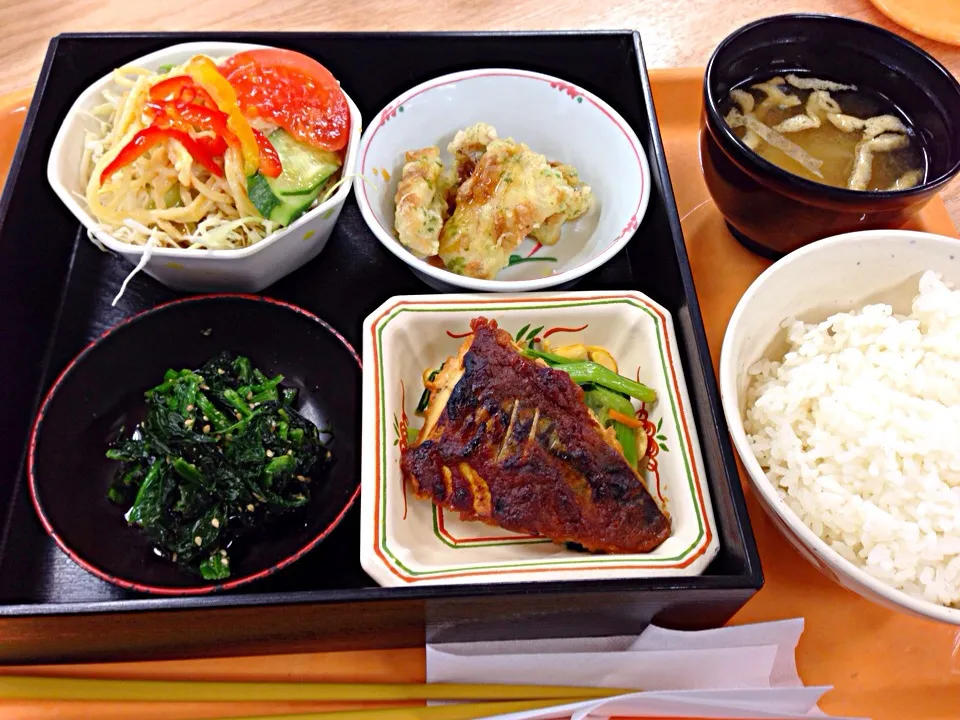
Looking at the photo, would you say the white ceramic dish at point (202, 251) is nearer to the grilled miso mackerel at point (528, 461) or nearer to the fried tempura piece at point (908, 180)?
the grilled miso mackerel at point (528, 461)

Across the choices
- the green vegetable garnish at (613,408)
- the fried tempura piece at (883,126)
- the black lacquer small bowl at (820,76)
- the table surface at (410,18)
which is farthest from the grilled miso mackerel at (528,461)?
the table surface at (410,18)

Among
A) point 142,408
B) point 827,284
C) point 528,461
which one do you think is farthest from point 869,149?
point 142,408

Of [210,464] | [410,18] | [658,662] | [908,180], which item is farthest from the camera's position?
[410,18]

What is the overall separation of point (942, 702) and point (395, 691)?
3.24 ft

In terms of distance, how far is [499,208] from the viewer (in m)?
1.65

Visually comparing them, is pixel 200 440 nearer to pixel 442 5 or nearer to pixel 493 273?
pixel 493 273

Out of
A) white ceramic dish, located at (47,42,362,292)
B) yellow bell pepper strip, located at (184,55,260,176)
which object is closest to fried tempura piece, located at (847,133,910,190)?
white ceramic dish, located at (47,42,362,292)

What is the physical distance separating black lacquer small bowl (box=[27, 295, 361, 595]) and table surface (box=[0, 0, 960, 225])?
1135 mm

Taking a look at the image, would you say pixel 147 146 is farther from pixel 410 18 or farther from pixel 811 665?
pixel 811 665

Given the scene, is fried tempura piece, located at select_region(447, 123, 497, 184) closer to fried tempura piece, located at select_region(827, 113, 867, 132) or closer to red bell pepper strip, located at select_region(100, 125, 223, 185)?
red bell pepper strip, located at select_region(100, 125, 223, 185)

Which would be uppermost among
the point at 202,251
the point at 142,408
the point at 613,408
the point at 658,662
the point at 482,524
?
the point at 202,251

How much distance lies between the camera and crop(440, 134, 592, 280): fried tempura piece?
5.37 feet

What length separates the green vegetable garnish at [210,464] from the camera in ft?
4.33

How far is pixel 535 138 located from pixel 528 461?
999mm
